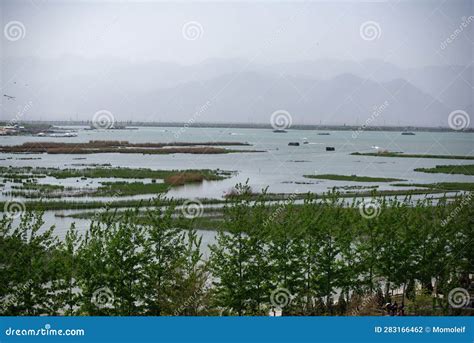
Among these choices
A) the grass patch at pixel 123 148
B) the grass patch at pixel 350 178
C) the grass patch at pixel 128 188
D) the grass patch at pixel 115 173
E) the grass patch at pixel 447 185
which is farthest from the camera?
the grass patch at pixel 123 148

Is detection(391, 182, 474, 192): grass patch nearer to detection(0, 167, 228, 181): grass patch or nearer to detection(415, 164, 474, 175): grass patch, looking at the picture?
detection(415, 164, 474, 175): grass patch

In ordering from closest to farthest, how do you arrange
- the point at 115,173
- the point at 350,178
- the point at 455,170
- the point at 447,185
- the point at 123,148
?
A: 1. the point at 447,185
2. the point at 455,170
3. the point at 115,173
4. the point at 350,178
5. the point at 123,148

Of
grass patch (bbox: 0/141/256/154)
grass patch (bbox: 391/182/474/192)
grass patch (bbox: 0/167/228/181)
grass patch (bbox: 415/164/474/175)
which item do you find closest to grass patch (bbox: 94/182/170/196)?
grass patch (bbox: 0/167/228/181)

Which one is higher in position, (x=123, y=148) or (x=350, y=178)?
(x=123, y=148)

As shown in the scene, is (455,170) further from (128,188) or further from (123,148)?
(123,148)

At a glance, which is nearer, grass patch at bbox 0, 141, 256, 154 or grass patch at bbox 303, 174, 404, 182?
grass patch at bbox 303, 174, 404, 182

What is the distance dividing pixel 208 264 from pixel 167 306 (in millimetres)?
1189

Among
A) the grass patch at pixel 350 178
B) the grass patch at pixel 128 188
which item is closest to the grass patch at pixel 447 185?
the grass patch at pixel 350 178

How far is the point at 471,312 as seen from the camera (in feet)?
30.2

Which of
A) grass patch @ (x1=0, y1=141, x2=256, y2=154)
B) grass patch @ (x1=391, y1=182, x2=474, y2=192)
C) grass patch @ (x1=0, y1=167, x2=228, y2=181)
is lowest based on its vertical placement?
grass patch @ (x1=391, y1=182, x2=474, y2=192)

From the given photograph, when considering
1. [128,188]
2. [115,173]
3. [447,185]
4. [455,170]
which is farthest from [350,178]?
[115,173]

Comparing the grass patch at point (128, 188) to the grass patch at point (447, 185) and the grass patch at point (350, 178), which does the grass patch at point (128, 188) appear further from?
the grass patch at point (447, 185)

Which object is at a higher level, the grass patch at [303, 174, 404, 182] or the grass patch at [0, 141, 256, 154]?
the grass patch at [0, 141, 256, 154]

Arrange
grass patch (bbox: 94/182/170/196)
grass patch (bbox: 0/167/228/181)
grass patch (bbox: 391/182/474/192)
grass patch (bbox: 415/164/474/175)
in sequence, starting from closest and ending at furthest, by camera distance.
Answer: grass patch (bbox: 391/182/474/192) → grass patch (bbox: 94/182/170/196) → grass patch (bbox: 415/164/474/175) → grass patch (bbox: 0/167/228/181)
